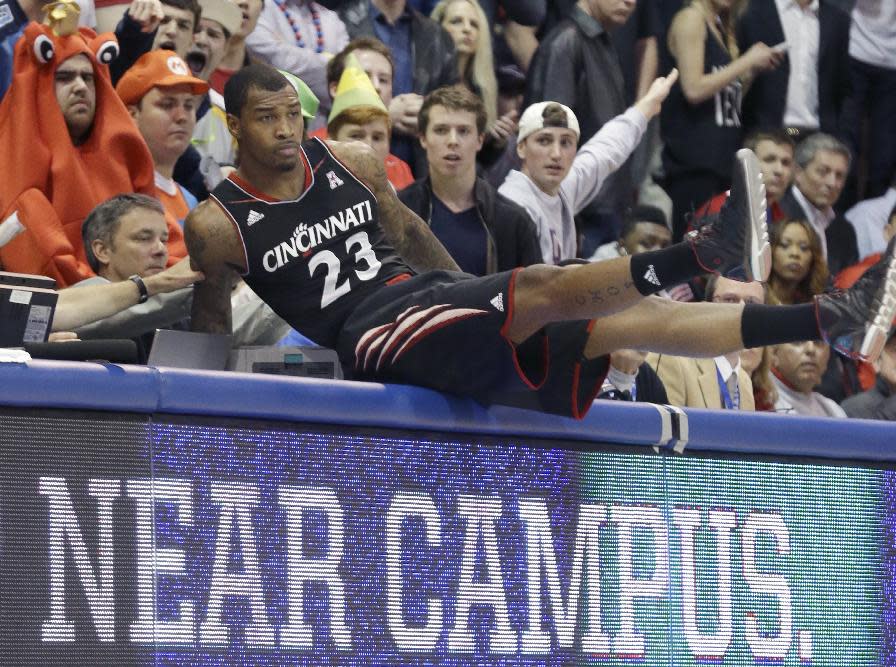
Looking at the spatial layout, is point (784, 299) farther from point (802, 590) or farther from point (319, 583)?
point (319, 583)

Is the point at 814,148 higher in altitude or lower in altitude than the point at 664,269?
lower

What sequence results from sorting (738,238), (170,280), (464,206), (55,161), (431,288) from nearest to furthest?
(738,238), (431,288), (170,280), (55,161), (464,206)

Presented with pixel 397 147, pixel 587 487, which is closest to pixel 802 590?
pixel 587 487

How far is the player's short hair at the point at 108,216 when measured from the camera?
5.89 metres

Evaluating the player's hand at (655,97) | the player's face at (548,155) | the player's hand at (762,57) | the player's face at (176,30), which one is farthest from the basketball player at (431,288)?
the player's hand at (762,57)

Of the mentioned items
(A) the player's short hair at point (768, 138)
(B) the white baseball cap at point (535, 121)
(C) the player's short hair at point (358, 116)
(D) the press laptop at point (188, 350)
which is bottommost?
(A) the player's short hair at point (768, 138)

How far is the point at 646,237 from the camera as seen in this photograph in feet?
27.5

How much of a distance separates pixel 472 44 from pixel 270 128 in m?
3.71

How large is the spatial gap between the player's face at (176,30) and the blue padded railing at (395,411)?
3.84 metres

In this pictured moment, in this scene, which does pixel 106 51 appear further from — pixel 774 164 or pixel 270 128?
pixel 774 164

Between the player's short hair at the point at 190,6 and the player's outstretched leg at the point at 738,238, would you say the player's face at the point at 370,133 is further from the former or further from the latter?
the player's outstretched leg at the point at 738,238

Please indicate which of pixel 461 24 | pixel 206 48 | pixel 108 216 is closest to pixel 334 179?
pixel 108 216

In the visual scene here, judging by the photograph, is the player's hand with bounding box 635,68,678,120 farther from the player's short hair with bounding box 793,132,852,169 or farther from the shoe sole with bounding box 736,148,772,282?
the shoe sole with bounding box 736,148,772,282

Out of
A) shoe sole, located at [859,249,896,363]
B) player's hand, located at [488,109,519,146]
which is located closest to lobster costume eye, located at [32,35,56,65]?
player's hand, located at [488,109,519,146]
